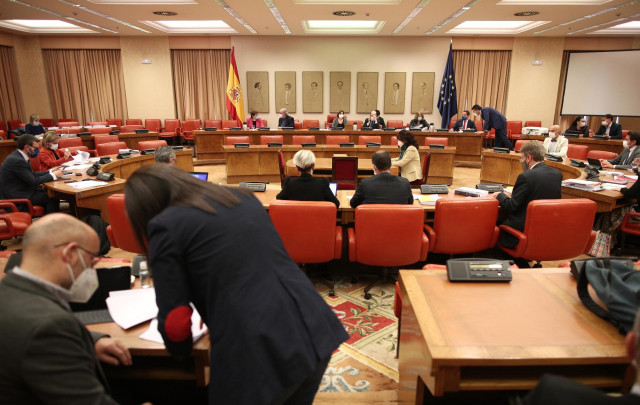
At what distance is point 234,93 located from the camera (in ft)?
35.3

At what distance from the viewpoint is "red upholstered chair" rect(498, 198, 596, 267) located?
289cm

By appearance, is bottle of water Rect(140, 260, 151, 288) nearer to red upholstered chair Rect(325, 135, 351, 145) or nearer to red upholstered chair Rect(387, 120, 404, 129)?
red upholstered chair Rect(325, 135, 351, 145)

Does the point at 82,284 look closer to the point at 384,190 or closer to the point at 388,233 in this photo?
the point at 388,233

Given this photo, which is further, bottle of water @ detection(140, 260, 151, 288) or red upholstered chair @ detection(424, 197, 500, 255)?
red upholstered chair @ detection(424, 197, 500, 255)

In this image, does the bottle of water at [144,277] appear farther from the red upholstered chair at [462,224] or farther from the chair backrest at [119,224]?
the red upholstered chair at [462,224]

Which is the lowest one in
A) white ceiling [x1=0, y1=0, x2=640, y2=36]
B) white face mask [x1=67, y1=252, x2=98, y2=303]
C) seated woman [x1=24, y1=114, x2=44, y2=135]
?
white face mask [x1=67, y1=252, x2=98, y2=303]

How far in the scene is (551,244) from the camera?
3.01 metres

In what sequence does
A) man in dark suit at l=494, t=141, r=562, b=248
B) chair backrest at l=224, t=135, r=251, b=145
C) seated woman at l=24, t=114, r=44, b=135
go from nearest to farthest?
man in dark suit at l=494, t=141, r=562, b=248 → chair backrest at l=224, t=135, r=251, b=145 → seated woman at l=24, t=114, r=44, b=135

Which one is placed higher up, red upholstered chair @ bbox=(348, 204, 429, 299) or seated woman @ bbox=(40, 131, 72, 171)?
seated woman @ bbox=(40, 131, 72, 171)

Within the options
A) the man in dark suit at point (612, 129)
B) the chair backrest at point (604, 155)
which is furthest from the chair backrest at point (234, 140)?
the man in dark suit at point (612, 129)

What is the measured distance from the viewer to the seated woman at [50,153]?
5305 mm

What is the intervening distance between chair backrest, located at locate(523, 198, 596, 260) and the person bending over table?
7.87ft

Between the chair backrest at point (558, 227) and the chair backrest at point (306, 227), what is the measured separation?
4.97 ft

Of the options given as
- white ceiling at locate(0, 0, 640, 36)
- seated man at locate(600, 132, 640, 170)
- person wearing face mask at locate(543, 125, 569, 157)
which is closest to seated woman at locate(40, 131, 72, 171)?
white ceiling at locate(0, 0, 640, 36)
